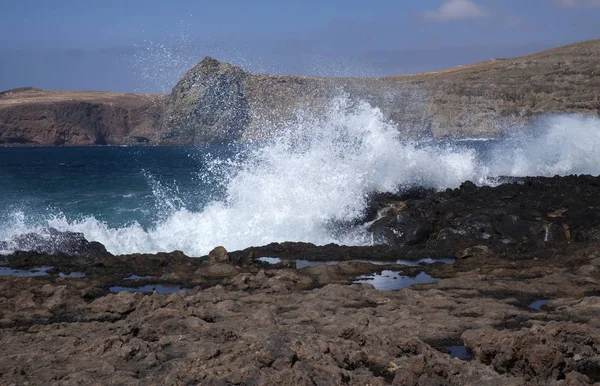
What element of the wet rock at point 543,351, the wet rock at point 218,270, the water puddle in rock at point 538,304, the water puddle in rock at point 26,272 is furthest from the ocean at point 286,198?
the wet rock at point 543,351

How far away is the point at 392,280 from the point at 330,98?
4889 cm

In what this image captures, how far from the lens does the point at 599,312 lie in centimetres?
870

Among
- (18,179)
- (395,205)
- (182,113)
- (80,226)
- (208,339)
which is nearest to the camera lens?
(208,339)

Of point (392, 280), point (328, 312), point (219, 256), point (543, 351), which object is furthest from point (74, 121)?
point (543, 351)

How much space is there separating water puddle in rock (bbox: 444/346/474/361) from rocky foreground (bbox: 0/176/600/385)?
0.07ft

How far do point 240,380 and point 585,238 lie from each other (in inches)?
422

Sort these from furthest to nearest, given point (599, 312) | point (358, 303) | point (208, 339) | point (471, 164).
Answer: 1. point (471, 164)
2. point (358, 303)
3. point (599, 312)
4. point (208, 339)

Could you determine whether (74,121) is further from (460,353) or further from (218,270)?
(460,353)

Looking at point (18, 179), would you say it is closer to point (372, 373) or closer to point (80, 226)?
point (80, 226)

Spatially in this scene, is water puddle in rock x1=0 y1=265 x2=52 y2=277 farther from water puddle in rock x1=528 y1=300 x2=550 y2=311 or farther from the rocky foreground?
water puddle in rock x1=528 y1=300 x2=550 y2=311

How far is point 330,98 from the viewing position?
60.1m

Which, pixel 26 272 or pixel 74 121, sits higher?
pixel 74 121

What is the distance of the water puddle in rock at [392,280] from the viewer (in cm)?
1165

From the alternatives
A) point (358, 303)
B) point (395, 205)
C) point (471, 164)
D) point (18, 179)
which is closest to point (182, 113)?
point (18, 179)
